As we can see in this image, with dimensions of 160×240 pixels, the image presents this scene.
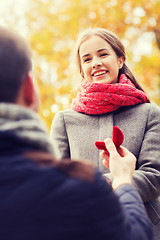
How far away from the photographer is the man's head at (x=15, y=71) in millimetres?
1022

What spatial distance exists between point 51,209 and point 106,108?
1.36 meters

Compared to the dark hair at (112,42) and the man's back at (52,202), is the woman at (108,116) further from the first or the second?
the man's back at (52,202)

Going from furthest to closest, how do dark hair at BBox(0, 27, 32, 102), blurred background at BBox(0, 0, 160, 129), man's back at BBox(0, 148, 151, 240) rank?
blurred background at BBox(0, 0, 160, 129) → dark hair at BBox(0, 27, 32, 102) → man's back at BBox(0, 148, 151, 240)

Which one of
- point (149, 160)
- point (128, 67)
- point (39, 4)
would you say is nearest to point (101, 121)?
point (149, 160)

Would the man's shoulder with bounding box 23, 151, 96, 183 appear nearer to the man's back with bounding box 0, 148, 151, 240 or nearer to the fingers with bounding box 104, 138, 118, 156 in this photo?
the man's back with bounding box 0, 148, 151, 240

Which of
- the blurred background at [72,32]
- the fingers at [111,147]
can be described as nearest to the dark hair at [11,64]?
the fingers at [111,147]

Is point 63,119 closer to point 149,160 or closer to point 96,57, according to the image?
point 96,57

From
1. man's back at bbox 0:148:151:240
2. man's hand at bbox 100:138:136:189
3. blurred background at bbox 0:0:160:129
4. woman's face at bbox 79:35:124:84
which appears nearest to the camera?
man's back at bbox 0:148:151:240

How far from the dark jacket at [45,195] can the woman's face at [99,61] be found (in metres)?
1.35

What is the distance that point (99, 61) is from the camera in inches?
89.7

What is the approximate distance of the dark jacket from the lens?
89cm

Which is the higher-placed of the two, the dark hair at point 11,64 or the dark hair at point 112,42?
the dark hair at point 112,42

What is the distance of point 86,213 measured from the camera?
927 millimetres

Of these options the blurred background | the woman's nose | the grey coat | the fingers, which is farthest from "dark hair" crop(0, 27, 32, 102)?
the blurred background
